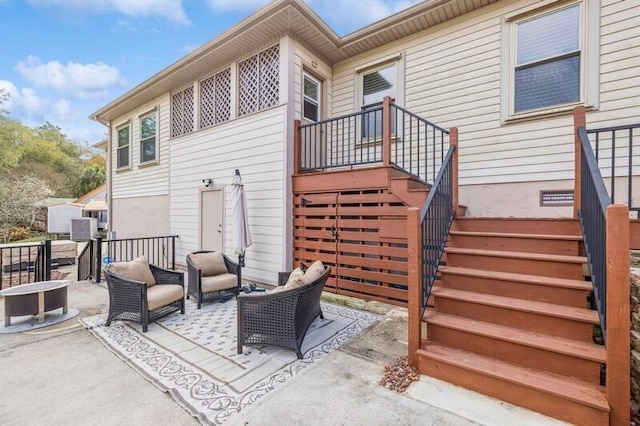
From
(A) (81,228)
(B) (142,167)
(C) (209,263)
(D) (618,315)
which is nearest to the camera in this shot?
(D) (618,315)

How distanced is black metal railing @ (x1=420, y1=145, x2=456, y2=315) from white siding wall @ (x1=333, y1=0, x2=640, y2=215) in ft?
4.62

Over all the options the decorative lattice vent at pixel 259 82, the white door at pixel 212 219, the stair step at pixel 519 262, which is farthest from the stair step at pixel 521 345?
the white door at pixel 212 219

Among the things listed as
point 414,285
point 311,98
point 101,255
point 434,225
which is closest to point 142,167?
point 101,255

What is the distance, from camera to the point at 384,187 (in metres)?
4.37

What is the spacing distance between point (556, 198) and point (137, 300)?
603cm

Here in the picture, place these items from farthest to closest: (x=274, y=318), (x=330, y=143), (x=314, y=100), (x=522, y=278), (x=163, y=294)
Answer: (x=314, y=100) → (x=330, y=143) → (x=163, y=294) → (x=274, y=318) → (x=522, y=278)

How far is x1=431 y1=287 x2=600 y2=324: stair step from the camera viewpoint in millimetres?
2271

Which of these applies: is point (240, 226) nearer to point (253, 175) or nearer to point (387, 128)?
point (253, 175)

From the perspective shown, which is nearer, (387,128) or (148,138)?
(387,128)

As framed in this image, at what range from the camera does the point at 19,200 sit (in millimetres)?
19344

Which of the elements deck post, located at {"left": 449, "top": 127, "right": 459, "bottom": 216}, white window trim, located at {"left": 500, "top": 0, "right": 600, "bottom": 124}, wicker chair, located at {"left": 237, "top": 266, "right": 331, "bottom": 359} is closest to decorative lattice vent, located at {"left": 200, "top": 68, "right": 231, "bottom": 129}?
deck post, located at {"left": 449, "top": 127, "right": 459, "bottom": 216}

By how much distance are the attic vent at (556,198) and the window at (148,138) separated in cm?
966

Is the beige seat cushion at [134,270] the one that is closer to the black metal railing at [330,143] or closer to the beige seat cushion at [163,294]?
the beige seat cushion at [163,294]

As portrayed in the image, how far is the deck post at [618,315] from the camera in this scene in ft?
5.66
